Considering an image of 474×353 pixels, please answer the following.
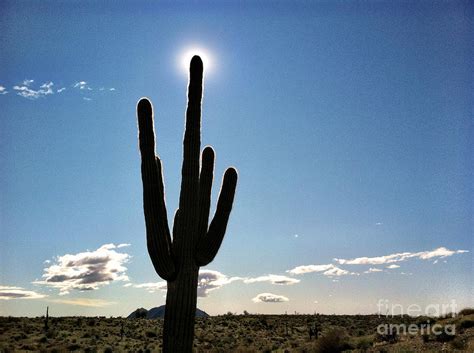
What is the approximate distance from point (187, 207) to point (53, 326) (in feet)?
104

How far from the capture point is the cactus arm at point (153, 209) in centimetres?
1241

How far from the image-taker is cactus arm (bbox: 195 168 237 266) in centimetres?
1332

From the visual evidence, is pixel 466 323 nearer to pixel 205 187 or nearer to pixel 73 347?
pixel 205 187

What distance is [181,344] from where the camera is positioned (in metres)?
12.1

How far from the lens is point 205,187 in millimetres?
14578

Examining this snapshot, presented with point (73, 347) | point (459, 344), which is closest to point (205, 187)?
point (459, 344)

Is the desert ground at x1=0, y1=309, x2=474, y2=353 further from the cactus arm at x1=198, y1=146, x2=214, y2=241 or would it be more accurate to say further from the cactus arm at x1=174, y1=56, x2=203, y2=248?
the cactus arm at x1=174, y1=56, x2=203, y2=248

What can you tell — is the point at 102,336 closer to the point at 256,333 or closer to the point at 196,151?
the point at 256,333

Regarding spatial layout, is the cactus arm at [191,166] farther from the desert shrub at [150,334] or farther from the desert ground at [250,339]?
the desert shrub at [150,334]

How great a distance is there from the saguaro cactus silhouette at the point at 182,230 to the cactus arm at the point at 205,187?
0.11ft

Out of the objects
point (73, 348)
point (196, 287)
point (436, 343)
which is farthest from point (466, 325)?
point (73, 348)

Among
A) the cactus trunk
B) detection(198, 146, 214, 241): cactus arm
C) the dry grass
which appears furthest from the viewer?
the dry grass

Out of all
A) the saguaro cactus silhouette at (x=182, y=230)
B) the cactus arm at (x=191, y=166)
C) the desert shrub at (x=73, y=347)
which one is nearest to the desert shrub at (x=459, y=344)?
the saguaro cactus silhouette at (x=182, y=230)

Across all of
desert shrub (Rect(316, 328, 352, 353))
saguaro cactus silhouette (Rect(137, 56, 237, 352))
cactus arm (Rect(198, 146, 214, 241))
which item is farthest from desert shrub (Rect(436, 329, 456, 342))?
cactus arm (Rect(198, 146, 214, 241))
